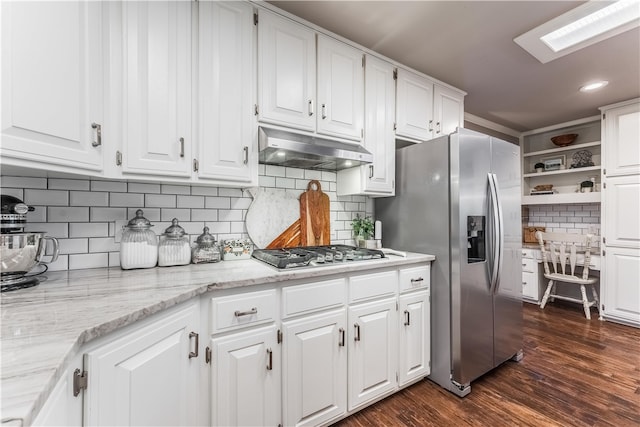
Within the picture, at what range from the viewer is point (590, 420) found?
1.66m

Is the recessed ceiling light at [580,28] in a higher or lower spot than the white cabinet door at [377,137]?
higher

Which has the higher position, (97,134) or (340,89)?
(340,89)

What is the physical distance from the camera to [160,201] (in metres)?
1.65

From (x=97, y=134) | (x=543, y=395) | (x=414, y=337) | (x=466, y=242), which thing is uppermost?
(x=97, y=134)

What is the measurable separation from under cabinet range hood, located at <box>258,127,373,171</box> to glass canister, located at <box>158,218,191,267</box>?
0.69m

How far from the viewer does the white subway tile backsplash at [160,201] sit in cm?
162

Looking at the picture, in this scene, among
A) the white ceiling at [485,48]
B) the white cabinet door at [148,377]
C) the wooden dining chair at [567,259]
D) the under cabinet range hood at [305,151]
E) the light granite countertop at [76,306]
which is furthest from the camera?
the wooden dining chair at [567,259]

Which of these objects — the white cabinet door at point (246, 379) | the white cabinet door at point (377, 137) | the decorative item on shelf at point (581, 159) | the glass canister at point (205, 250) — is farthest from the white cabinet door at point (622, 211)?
the glass canister at point (205, 250)

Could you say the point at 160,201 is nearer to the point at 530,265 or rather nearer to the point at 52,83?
the point at 52,83

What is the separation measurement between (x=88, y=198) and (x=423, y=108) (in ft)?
8.39

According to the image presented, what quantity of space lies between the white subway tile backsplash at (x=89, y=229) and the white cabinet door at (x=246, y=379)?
910 millimetres

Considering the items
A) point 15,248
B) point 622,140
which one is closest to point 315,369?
point 15,248

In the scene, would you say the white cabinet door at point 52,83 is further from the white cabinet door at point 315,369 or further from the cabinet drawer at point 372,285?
the cabinet drawer at point 372,285

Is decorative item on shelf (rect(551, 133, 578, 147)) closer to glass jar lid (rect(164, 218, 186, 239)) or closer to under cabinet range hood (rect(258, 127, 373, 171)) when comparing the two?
under cabinet range hood (rect(258, 127, 373, 171))
